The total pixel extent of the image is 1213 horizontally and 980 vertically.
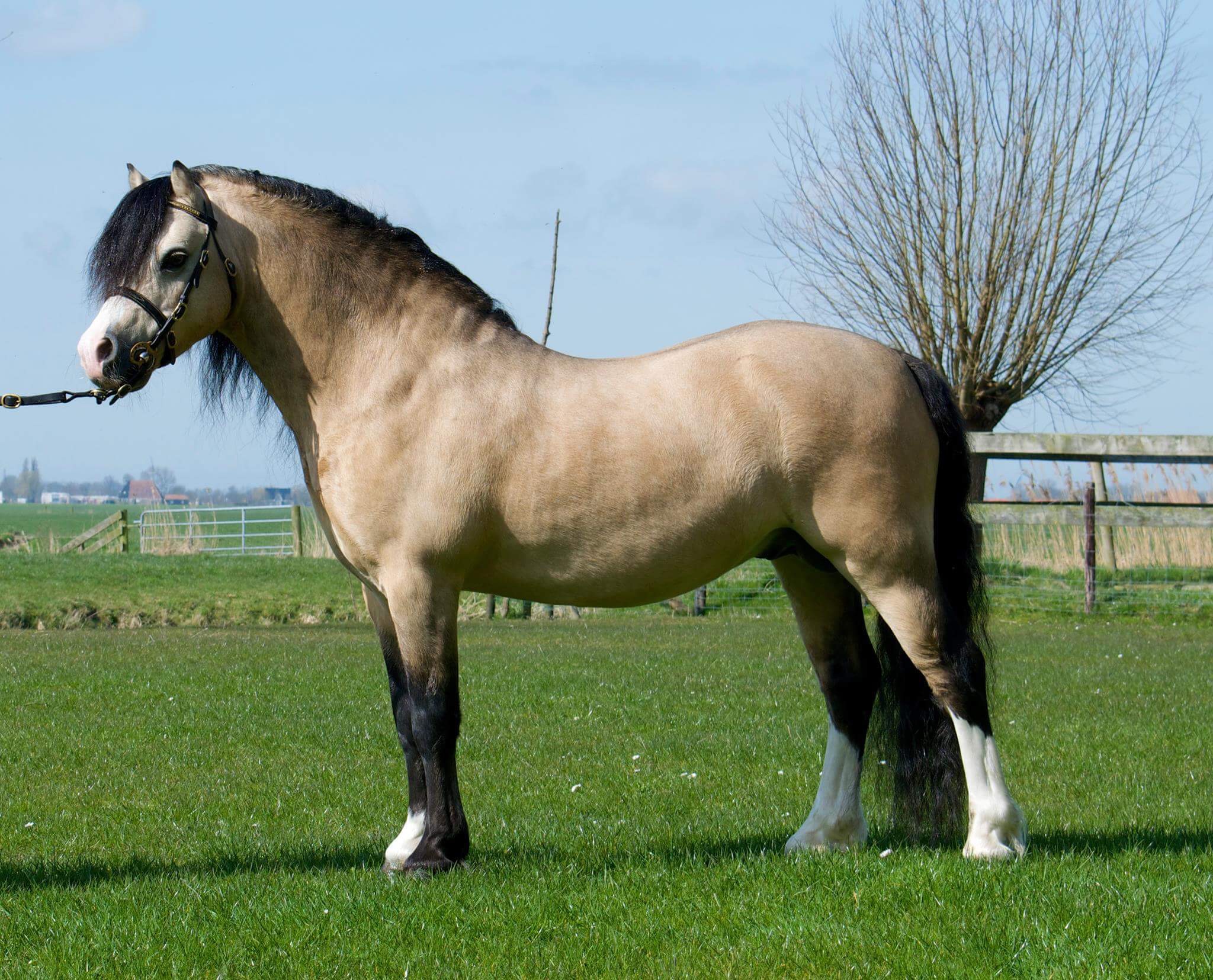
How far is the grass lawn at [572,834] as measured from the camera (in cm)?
349

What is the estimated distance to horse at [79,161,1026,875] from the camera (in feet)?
13.7

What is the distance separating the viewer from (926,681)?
4.59 m

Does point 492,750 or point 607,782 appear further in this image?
point 492,750

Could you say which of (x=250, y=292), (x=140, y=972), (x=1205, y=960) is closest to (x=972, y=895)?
(x=1205, y=960)

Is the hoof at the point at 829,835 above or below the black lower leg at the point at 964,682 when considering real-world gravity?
below

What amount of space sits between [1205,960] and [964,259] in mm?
16349

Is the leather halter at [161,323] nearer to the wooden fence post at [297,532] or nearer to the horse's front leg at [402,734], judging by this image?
the horse's front leg at [402,734]

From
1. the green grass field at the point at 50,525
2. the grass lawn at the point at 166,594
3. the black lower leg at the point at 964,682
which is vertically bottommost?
the green grass field at the point at 50,525

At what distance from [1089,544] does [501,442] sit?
1331 centimetres

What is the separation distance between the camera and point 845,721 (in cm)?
482

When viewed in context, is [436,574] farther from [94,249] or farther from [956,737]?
[956,737]

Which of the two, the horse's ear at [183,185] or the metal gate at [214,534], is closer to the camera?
the horse's ear at [183,185]

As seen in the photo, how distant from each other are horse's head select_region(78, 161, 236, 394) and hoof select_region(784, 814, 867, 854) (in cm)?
307

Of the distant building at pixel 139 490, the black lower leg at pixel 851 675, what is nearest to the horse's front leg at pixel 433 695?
the black lower leg at pixel 851 675
